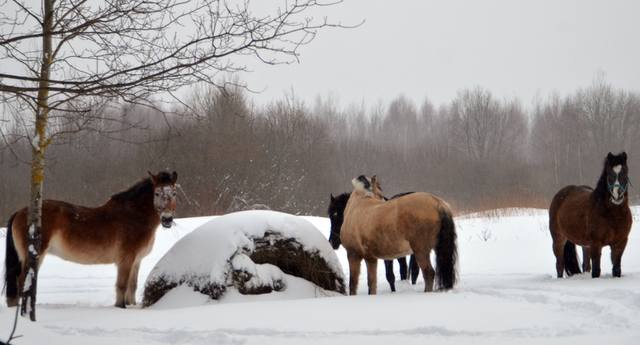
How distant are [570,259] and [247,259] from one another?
218 inches

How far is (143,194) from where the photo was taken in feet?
26.0

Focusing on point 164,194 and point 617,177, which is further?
point 617,177

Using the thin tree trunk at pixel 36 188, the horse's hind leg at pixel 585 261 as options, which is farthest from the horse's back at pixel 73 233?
the horse's hind leg at pixel 585 261

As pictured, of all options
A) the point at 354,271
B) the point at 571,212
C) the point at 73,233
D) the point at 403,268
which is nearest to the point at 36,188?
the point at 73,233

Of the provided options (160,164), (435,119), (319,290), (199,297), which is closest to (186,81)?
(199,297)

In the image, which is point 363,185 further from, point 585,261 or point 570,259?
point 585,261

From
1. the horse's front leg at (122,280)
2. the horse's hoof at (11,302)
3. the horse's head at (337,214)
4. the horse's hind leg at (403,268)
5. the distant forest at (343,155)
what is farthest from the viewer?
the distant forest at (343,155)

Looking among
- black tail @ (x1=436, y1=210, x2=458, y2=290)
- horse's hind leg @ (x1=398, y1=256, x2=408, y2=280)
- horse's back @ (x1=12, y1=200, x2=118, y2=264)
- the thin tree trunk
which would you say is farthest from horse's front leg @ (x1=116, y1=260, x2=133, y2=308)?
horse's hind leg @ (x1=398, y1=256, x2=408, y2=280)

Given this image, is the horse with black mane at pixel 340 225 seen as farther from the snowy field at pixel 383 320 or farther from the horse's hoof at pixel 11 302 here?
the horse's hoof at pixel 11 302

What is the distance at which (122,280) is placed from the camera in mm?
7555

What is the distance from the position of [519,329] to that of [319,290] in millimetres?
3233

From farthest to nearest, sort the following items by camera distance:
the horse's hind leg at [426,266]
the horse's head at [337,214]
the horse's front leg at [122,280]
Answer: the horse's head at [337,214] < the horse's front leg at [122,280] < the horse's hind leg at [426,266]

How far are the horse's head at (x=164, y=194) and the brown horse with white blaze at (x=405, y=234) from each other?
2356 millimetres

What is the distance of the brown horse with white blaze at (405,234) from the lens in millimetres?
6562
